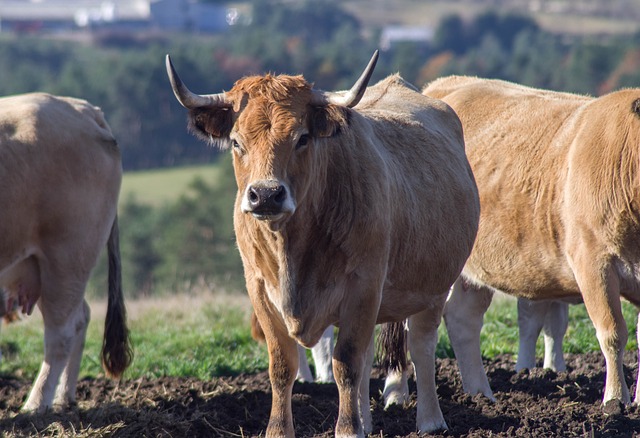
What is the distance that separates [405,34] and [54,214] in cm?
10354

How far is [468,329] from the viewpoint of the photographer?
8.45 meters

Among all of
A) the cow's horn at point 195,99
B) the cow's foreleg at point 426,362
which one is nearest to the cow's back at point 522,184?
the cow's foreleg at point 426,362

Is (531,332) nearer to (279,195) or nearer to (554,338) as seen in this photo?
(554,338)

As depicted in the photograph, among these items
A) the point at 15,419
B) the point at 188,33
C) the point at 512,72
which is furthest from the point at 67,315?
the point at 188,33

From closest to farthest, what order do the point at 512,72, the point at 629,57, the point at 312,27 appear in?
the point at 629,57 → the point at 512,72 → the point at 312,27

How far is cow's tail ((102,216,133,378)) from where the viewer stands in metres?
8.62

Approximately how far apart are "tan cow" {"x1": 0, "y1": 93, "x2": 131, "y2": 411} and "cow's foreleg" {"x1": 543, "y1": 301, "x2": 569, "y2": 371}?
3739 mm

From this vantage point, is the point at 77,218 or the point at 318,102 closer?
the point at 318,102

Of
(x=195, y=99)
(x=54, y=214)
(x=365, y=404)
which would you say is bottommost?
(x=365, y=404)

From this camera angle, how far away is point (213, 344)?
403 inches

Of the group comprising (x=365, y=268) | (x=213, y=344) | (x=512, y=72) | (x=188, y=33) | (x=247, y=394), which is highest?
(x=365, y=268)

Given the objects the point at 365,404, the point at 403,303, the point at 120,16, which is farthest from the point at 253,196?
the point at 120,16

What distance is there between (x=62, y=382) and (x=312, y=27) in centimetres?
11339

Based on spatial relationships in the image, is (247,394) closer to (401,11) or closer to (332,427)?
(332,427)
